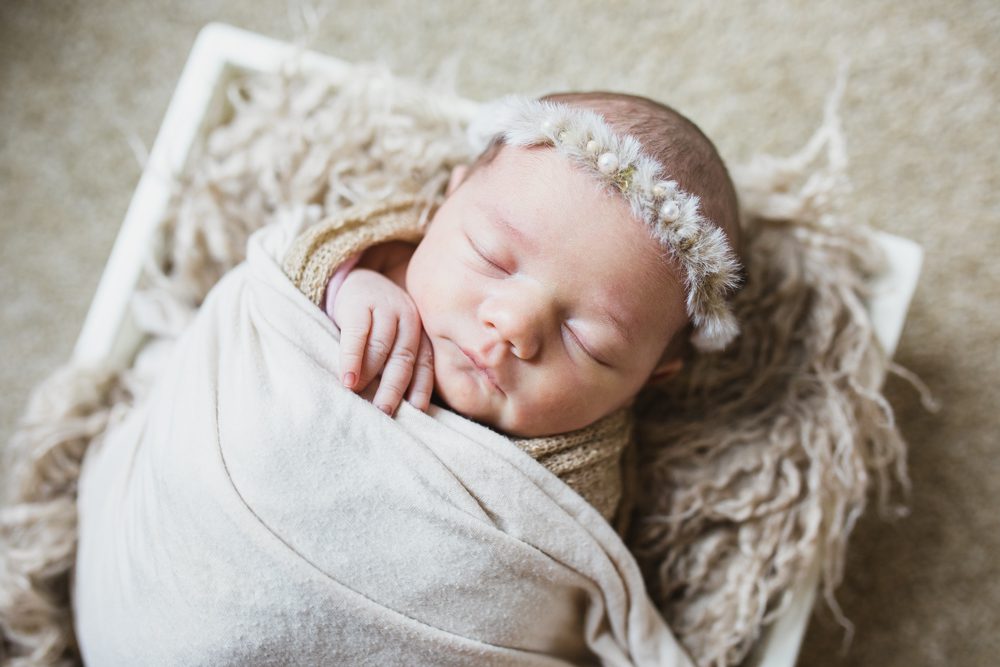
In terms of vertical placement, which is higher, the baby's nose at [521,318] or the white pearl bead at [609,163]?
the white pearl bead at [609,163]

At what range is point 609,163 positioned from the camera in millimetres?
784

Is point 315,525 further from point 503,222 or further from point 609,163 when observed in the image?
point 609,163

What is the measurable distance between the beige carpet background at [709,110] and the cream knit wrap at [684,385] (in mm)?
249

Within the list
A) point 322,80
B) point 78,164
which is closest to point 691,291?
point 322,80

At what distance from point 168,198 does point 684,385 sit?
2.35ft

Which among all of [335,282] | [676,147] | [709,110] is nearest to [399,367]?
[335,282]

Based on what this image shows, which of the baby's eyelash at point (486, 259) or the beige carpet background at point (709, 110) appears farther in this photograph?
the beige carpet background at point (709, 110)

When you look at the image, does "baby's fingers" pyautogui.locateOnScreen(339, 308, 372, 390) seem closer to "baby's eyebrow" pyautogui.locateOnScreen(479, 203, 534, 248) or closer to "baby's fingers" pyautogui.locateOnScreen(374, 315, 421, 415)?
"baby's fingers" pyautogui.locateOnScreen(374, 315, 421, 415)

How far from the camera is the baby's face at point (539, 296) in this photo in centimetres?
80

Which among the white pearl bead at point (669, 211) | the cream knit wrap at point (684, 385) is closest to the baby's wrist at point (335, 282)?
the cream knit wrap at point (684, 385)

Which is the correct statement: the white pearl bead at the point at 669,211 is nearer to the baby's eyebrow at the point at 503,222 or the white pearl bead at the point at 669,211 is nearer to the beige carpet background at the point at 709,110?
the baby's eyebrow at the point at 503,222

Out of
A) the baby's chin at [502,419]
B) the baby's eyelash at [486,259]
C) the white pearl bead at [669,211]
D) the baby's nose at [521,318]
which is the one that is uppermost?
the white pearl bead at [669,211]

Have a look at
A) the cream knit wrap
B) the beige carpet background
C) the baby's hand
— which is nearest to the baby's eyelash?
the baby's hand

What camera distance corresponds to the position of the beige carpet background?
4.19 feet
